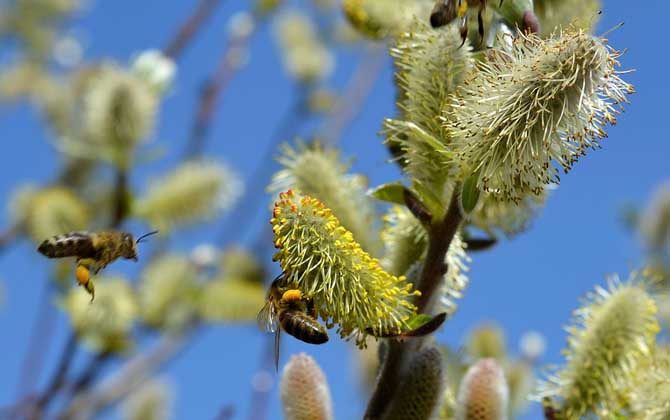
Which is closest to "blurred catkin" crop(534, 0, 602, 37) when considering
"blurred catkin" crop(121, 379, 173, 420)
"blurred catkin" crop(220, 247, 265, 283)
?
"blurred catkin" crop(220, 247, 265, 283)

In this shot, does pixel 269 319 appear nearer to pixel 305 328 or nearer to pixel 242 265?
pixel 305 328

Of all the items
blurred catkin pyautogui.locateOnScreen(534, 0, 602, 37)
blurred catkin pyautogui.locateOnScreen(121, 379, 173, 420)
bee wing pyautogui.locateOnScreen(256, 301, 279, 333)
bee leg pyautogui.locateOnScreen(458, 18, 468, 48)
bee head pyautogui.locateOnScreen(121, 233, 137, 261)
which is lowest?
bee wing pyautogui.locateOnScreen(256, 301, 279, 333)

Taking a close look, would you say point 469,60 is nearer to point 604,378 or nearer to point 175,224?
point 604,378

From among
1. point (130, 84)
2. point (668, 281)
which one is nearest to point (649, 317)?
point (668, 281)

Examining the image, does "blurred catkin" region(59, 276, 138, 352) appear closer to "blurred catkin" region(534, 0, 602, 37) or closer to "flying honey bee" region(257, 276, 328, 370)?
"flying honey bee" region(257, 276, 328, 370)

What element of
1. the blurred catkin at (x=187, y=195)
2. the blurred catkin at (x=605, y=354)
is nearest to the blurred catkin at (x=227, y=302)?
the blurred catkin at (x=187, y=195)

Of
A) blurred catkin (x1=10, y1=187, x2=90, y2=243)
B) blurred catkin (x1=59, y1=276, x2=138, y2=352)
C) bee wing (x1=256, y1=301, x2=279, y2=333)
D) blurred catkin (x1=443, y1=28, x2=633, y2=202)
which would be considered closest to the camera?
blurred catkin (x1=443, y1=28, x2=633, y2=202)

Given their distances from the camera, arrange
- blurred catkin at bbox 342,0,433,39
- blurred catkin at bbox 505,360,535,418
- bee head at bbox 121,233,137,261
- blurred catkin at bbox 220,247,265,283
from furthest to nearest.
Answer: blurred catkin at bbox 220,247,265,283 → blurred catkin at bbox 505,360,535,418 → bee head at bbox 121,233,137,261 → blurred catkin at bbox 342,0,433,39
